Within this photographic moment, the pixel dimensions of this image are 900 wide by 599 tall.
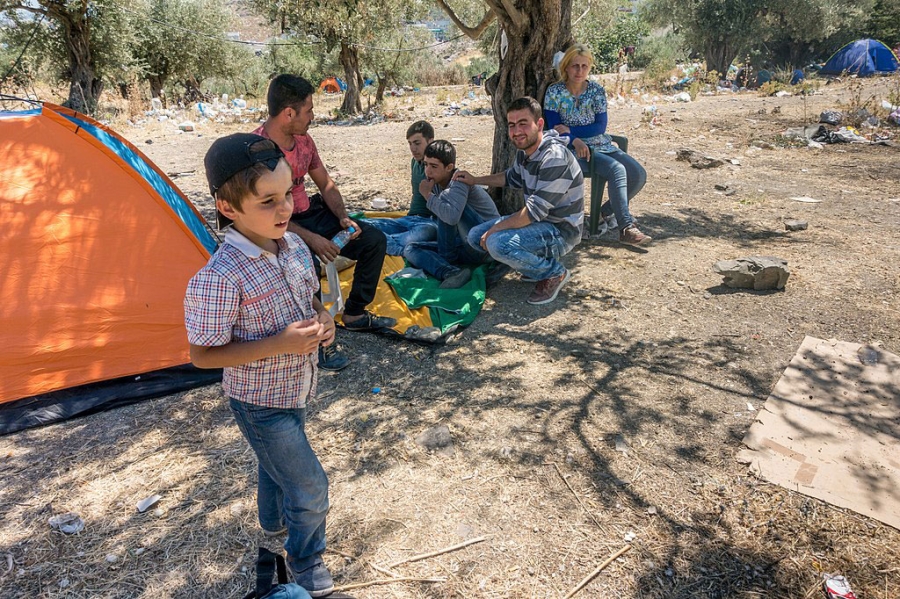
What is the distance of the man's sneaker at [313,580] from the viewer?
198cm

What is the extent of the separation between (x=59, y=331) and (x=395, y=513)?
7.21 feet

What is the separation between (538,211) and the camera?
12.7 ft

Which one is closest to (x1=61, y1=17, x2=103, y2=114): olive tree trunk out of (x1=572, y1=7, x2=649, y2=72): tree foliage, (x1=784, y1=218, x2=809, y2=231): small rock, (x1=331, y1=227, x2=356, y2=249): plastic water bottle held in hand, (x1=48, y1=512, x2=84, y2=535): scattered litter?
(x1=331, y1=227, x2=356, y2=249): plastic water bottle held in hand

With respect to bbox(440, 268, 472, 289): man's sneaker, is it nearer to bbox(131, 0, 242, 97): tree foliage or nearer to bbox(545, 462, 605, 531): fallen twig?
bbox(545, 462, 605, 531): fallen twig

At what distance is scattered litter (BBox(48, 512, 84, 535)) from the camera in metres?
2.38

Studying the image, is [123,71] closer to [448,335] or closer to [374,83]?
[374,83]

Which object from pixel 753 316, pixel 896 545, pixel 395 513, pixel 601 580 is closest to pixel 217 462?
pixel 395 513

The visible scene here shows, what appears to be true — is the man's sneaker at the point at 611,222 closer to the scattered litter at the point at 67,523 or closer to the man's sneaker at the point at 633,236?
the man's sneaker at the point at 633,236

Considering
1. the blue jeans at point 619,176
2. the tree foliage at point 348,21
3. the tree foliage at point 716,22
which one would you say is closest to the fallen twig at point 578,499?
the blue jeans at point 619,176

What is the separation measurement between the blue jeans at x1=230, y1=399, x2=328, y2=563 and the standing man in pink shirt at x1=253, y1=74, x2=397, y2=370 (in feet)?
5.26

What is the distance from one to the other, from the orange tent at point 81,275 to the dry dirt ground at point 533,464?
286 millimetres

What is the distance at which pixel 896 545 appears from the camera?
2133 millimetres

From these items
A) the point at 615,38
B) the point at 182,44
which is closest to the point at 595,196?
the point at 182,44

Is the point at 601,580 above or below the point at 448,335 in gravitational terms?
below
